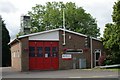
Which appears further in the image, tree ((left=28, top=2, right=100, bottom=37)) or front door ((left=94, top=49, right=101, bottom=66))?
tree ((left=28, top=2, right=100, bottom=37))

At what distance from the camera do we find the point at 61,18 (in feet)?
236

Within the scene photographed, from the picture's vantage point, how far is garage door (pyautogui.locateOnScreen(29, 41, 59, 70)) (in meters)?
39.2

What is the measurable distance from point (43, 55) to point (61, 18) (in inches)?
1297

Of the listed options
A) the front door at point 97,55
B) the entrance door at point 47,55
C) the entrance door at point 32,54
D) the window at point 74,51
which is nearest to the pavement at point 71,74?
the entrance door at point 32,54

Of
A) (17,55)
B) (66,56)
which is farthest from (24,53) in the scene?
(17,55)

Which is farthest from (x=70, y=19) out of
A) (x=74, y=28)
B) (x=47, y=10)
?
(x=47, y=10)

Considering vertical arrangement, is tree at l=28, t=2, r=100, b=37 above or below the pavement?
above

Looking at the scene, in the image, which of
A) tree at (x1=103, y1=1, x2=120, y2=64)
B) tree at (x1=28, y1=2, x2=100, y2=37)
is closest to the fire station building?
tree at (x1=103, y1=1, x2=120, y2=64)

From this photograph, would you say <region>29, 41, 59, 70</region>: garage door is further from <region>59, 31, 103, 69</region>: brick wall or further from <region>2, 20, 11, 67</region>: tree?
<region>2, 20, 11, 67</region>: tree

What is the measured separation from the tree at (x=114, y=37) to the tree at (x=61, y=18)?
29.9 metres

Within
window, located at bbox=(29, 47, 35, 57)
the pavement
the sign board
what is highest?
window, located at bbox=(29, 47, 35, 57)

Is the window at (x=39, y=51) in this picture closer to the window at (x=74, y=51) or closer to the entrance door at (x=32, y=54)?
the entrance door at (x=32, y=54)

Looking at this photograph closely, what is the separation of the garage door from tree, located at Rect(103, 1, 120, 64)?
18.6 ft

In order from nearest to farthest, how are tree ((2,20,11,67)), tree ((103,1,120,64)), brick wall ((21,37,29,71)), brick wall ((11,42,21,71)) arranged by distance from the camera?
tree ((103,1,120,64)), brick wall ((21,37,29,71)), brick wall ((11,42,21,71)), tree ((2,20,11,67))
